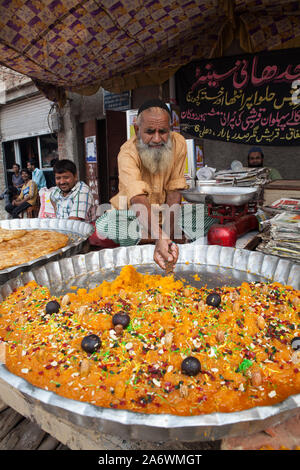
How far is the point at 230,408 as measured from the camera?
1131 millimetres

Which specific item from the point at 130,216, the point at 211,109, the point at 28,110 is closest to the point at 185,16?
the point at 211,109

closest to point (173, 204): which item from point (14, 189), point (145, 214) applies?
point (145, 214)

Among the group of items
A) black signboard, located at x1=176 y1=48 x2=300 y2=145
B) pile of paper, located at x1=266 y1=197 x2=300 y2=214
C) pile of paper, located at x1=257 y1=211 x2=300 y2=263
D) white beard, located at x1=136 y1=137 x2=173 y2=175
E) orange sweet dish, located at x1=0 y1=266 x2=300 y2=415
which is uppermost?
black signboard, located at x1=176 y1=48 x2=300 y2=145

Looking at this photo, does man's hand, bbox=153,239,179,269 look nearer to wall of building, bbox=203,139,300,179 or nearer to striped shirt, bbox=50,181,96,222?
striped shirt, bbox=50,181,96,222

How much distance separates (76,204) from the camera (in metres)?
4.07

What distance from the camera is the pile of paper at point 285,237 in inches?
96.5

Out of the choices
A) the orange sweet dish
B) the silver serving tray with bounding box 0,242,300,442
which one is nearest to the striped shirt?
the silver serving tray with bounding box 0,242,300,442

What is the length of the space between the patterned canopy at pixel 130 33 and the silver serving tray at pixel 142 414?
11.2ft

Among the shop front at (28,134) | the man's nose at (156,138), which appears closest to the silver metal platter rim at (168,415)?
the man's nose at (156,138)

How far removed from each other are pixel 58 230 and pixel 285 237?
103 inches

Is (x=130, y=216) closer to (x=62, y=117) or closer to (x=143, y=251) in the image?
(x=143, y=251)

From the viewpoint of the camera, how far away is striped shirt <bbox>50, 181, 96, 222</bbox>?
4.06 m

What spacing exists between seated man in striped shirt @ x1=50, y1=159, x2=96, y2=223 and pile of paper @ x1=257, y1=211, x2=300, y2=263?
2.37 meters

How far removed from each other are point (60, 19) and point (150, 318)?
14.0 feet
